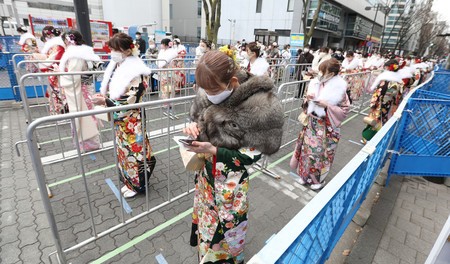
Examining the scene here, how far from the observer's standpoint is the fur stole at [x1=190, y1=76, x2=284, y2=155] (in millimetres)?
1494

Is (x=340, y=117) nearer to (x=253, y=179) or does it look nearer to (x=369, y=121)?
(x=253, y=179)

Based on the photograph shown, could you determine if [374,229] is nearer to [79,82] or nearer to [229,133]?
[229,133]

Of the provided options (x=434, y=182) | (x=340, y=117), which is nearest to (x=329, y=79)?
(x=340, y=117)

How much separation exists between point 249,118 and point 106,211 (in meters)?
2.51

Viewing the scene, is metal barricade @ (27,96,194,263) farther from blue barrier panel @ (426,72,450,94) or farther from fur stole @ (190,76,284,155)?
blue barrier panel @ (426,72,450,94)

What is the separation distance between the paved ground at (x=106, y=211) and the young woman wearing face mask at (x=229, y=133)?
3.18 feet

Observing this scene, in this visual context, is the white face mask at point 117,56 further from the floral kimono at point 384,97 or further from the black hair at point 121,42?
the floral kimono at point 384,97

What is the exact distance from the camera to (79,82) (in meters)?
4.11

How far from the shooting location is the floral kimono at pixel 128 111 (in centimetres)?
277

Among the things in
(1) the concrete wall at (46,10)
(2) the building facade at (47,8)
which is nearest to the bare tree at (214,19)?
(2) the building facade at (47,8)

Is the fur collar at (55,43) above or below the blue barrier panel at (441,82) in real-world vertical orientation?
above

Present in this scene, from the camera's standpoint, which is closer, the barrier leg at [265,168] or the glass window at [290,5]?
the barrier leg at [265,168]

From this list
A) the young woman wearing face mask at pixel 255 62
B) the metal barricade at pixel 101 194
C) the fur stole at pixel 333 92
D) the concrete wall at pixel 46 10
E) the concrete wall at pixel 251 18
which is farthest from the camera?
the concrete wall at pixel 46 10

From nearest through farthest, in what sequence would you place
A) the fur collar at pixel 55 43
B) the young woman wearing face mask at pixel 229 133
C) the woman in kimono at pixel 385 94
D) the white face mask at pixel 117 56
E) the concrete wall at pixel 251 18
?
the young woman wearing face mask at pixel 229 133 < the white face mask at pixel 117 56 < the woman in kimono at pixel 385 94 < the fur collar at pixel 55 43 < the concrete wall at pixel 251 18
